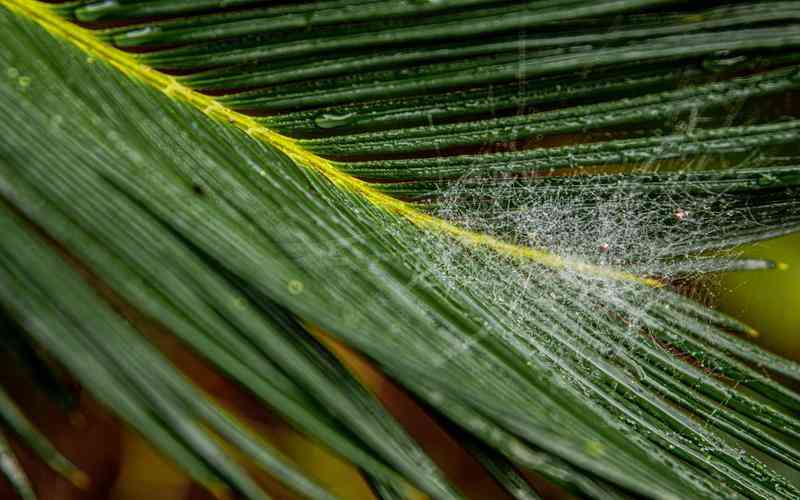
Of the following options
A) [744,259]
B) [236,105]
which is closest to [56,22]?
[236,105]

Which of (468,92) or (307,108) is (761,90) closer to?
(468,92)

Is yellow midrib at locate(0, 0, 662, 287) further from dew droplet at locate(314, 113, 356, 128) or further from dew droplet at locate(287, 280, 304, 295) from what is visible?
dew droplet at locate(287, 280, 304, 295)

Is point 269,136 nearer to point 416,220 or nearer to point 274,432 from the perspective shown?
point 416,220

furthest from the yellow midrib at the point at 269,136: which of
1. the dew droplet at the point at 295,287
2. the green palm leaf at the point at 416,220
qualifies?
the dew droplet at the point at 295,287

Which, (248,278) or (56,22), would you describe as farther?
(56,22)

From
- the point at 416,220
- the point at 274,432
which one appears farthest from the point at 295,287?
the point at 274,432

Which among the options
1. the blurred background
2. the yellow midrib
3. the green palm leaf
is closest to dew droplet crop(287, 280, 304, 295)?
the green palm leaf

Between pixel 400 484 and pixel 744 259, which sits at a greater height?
pixel 744 259

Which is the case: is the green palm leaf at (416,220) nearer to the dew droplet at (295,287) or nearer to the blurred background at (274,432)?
the dew droplet at (295,287)
